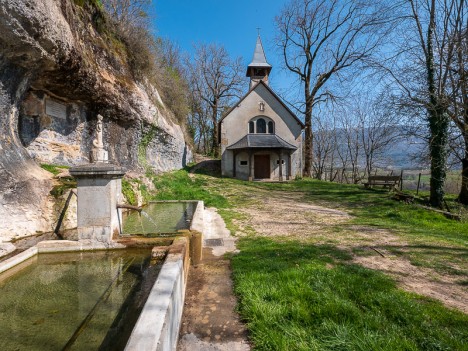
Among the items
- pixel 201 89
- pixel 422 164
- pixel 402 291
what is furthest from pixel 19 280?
pixel 201 89

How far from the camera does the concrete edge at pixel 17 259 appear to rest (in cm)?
307

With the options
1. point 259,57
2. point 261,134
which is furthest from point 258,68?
point 261,134

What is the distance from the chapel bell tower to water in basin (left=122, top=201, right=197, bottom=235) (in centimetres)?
2027

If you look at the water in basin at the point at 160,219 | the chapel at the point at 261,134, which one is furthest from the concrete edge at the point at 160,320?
the chapel at the point at 261,134

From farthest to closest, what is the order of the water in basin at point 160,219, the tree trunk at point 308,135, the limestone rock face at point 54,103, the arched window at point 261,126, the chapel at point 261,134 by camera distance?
the tree trunk at point 308,135 < the arched window at point 261,126 < the chapel at point 261,134 < the water in basin at point 160,219 < the limestone rock face at point 54,103

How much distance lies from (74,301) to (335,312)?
106 inches

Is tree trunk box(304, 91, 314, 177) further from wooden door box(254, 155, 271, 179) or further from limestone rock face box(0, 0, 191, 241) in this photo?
limestone rock face box(0, 0, 191, 241)

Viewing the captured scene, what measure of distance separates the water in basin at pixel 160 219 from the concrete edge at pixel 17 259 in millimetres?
1536

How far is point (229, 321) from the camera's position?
254 centimetres

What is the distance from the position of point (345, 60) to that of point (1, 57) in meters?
23.8

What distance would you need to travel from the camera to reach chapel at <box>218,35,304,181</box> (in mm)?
21578

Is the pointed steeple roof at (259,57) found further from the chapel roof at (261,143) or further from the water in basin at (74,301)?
the water in basin at (74,301)

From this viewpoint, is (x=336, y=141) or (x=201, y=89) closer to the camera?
(x=201, y=89)

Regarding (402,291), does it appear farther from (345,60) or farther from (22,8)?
(345,60)
